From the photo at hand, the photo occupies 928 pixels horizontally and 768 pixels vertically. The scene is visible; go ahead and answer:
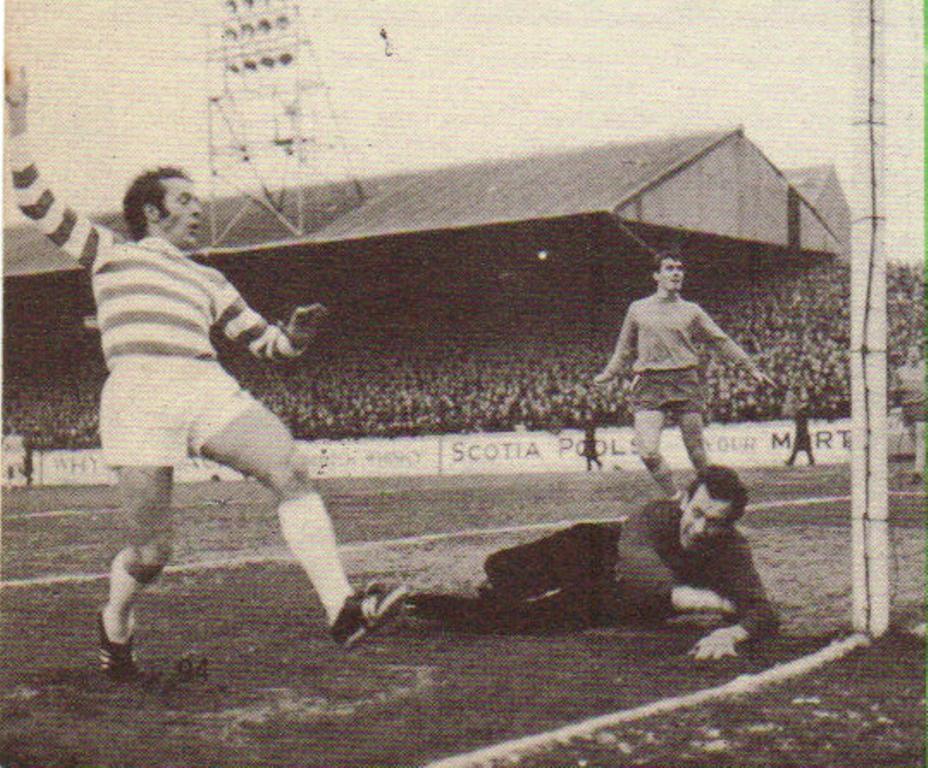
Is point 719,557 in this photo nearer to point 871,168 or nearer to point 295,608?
point 871,168

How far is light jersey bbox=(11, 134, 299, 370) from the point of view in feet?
10.2

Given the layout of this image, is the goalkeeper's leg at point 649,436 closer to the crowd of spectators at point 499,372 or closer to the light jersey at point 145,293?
the crowd of spectators at point 499,372

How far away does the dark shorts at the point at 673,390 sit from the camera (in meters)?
4.84

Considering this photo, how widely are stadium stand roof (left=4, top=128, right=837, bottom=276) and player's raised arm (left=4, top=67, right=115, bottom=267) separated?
5.0 inches

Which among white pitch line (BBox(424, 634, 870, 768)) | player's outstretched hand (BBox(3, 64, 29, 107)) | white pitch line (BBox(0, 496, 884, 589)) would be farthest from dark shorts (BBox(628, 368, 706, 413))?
player's outstretched hand (BBox(3, 64, 29, 107))

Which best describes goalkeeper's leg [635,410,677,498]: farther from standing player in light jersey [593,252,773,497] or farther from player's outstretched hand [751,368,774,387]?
player's outstretched hand [751,368,774,387]

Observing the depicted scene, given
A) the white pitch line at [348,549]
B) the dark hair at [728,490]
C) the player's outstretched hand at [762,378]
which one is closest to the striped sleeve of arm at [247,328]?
the dark hair at [728,490]

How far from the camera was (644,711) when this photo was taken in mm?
2672

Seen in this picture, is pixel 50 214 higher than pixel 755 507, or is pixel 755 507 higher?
pixel 50 214

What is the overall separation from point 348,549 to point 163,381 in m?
2.28

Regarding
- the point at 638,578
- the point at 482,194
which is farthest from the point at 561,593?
the point at 482,194

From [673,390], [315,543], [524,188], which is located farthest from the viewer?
[524,188]

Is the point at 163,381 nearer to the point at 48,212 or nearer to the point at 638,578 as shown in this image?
the point at 48,212

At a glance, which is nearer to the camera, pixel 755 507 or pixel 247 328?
pixel 247 328
